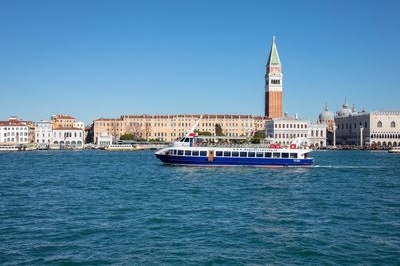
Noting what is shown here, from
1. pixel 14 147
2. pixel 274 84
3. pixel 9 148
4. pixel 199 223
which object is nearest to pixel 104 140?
pixel 14 147

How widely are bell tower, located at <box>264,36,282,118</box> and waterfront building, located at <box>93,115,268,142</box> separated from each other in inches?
127

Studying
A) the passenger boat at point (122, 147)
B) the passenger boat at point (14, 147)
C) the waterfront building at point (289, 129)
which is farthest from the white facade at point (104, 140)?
the waterfront building at point (289, 129)

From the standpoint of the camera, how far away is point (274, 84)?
122 m

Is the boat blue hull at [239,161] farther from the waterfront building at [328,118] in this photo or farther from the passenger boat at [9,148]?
the waterfront building at [328,118]

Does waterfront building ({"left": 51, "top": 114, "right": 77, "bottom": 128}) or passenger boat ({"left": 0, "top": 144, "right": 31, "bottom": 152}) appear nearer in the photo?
passenger boat ({"left": 0, "top": 144, "right": 31, "bottom": 152})

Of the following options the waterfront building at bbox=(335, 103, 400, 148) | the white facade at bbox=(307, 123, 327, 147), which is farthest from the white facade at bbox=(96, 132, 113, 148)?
the waterfront building at bbox=(335, 103, 400, 148)

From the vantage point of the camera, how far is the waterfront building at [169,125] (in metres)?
122

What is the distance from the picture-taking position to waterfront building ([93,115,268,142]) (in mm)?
121938

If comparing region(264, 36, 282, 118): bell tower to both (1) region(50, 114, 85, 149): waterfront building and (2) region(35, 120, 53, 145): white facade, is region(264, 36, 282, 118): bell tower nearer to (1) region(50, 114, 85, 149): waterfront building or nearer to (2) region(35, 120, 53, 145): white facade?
(1) region(50, 114, 85, 149): waterfront building

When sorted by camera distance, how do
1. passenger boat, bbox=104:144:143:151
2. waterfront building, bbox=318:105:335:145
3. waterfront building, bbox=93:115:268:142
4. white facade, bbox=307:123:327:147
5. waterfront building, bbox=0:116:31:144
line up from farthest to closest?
waterfront building, bbox=318:105:335:145, waterfront building, bbox=93:115:268:142, white facade, bbox=307:123:327:147, waterfront building, bbox=0:116:31:144, passenger boat, bbox=104:144:143:151

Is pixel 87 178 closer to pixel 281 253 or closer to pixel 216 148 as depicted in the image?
pixel 216 148

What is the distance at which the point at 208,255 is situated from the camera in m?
12.5

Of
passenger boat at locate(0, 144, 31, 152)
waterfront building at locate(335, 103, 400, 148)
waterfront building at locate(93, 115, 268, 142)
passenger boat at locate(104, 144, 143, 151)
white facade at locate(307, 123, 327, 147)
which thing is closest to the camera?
passenger boat at locate(0, 144, 31, 152)

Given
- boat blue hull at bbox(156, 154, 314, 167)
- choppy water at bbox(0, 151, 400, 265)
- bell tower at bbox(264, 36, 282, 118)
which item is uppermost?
bell tower at bbox(264, 36, 282, 118)
